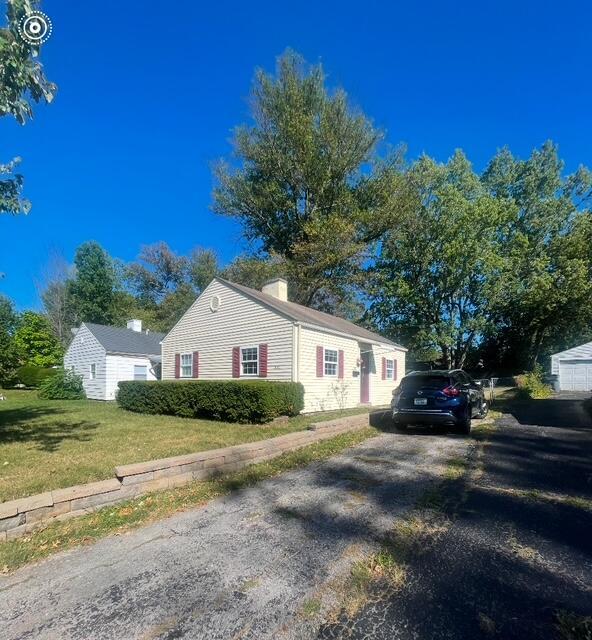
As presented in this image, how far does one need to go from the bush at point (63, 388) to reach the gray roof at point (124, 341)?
2.76 m

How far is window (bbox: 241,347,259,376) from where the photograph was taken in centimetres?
1441

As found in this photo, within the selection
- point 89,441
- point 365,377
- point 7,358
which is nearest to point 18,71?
point 89,441

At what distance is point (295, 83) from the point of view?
24.0 metres

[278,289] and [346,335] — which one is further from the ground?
[278,289]

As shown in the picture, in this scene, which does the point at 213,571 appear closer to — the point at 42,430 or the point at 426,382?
the point at 426,382

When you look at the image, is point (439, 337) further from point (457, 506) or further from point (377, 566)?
point (377, 566)

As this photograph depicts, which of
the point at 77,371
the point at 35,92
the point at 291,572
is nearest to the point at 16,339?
the point at 77,371

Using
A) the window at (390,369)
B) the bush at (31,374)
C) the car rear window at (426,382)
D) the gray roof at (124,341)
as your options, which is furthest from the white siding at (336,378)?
the bush at (31,374)

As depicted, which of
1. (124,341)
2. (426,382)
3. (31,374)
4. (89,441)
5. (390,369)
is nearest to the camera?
(89,441)

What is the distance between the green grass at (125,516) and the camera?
3442 millimetres

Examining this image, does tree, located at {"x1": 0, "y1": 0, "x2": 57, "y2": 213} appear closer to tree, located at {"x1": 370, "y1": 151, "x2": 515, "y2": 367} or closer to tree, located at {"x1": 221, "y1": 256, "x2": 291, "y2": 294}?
tree, located at {"x1": 221, "y1": 256, "x2": 291, "y2": 294}

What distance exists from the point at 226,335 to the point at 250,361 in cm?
169

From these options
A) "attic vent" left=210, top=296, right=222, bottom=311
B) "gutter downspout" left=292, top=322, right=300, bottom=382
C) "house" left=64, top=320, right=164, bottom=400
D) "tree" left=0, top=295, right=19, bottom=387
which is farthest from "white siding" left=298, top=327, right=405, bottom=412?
"tree" left=0, top=295, right=19, bottom=387

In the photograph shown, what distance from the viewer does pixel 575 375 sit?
25922mm
